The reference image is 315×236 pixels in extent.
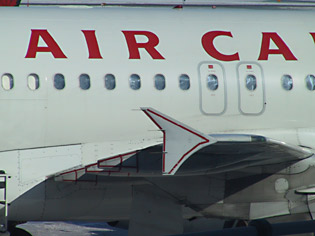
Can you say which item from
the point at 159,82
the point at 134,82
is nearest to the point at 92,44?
the point at 134,82

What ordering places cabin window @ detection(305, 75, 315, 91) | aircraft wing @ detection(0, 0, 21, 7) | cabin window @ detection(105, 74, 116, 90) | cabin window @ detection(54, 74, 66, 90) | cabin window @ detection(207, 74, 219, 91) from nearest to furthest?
cabin window @ detection(54, 74, 66, 90), cabin window @ detection(105, 74, 116, 90), cabin window @ detection(207, 74, 219, 91), cabin window @ detection(305, 75, 315, 91), aircraft wing @ detection(0, 0, 21, 7)

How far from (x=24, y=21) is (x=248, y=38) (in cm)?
377

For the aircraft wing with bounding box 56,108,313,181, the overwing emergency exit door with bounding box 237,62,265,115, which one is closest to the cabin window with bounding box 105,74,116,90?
the aircraft wing with bounding box 56,108,313,181

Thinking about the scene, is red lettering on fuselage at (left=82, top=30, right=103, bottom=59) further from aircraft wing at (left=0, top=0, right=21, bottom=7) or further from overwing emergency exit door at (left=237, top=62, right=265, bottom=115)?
aircraft wing at (left=0, top=0, right=21, bottom=7)

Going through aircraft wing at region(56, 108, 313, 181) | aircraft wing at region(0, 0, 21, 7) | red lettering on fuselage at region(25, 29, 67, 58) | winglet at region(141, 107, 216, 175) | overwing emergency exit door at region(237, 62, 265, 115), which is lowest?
aircraft wing at region(56, 108, 313, 181)

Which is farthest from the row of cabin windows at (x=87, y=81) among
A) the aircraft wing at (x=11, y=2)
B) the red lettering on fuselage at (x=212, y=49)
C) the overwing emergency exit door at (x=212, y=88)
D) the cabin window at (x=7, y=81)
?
the aircraft wing at (x=11, y=2)

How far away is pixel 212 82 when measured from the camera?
33.8 feet

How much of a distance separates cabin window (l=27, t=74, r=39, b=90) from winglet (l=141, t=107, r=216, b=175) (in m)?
2.71

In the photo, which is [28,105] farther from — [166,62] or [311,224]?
[311,224]

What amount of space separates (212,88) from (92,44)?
2.09m

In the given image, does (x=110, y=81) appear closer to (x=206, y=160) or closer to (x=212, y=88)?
(x=212, y=88)

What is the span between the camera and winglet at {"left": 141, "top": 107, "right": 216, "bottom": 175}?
771 cm

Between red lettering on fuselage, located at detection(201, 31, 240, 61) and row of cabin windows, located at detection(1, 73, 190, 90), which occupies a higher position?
red lettering on fuselage, located at detection(201, 31, 240, 61)

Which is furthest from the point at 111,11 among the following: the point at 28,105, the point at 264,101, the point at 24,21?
the point at 264,101
